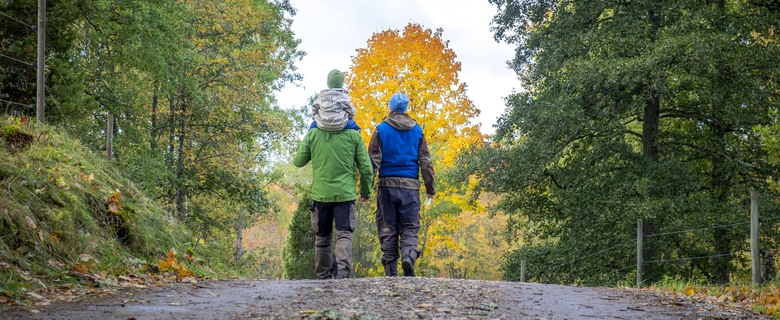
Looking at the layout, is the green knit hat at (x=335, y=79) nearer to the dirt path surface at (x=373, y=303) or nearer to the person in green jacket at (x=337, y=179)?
the person in green jacket at (x=337, y=179)

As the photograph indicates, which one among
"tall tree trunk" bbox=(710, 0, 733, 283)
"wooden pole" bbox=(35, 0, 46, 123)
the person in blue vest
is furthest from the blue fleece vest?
"tall tree trunk" bbox=(710, 0, 733, 283)

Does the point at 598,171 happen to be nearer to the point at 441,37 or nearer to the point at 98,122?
the point at 441,37

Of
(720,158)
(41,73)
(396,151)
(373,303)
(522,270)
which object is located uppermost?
(41,73)

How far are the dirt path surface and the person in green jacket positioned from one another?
4.31 ft

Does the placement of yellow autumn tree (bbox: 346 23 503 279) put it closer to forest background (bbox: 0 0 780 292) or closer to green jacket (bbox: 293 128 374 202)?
forest background (bbox: 0 0 780 292)

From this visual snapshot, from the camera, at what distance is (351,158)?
896 cm

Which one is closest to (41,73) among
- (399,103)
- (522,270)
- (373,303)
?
(399,103)

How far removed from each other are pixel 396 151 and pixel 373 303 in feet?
11.6

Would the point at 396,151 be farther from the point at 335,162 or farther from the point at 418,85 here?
the point at 418,85

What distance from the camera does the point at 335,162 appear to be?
8.86m

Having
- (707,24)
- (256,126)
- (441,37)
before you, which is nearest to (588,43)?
(707,24)

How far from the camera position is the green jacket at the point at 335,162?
8.84 m

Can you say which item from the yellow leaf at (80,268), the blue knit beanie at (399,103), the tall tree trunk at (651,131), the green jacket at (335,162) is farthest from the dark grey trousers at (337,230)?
the tall tree trunk at (651,131)

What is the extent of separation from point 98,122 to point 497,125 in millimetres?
8925
